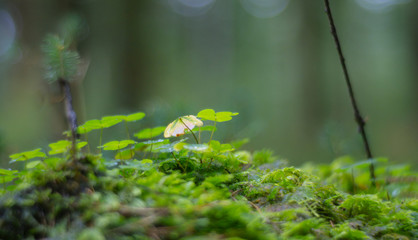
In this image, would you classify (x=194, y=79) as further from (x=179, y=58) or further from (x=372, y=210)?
(x=372, y=210)

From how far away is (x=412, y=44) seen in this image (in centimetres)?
579

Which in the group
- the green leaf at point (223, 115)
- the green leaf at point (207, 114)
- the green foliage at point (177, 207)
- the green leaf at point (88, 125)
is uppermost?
the green leaf at point (88, 125)

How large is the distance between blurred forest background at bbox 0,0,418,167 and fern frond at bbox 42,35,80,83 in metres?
0.26

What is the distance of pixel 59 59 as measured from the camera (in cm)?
94

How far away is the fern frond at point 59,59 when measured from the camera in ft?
3.06

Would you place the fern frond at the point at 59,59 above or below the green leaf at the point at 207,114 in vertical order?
above

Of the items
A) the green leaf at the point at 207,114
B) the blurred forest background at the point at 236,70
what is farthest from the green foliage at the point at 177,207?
the blurred forest background at the point at 236,70

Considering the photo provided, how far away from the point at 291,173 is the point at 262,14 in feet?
56.6

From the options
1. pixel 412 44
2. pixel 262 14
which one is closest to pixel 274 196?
pixel 412 44

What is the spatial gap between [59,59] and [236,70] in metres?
17.0

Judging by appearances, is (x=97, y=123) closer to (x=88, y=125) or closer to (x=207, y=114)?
(x=88, y=125)

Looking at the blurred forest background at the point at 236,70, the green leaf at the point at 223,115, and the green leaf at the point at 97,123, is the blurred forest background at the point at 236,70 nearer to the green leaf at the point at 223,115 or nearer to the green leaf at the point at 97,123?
the green leaf at the point at 97,123

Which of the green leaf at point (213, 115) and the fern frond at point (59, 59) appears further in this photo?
the green leaf at point (213, 115)

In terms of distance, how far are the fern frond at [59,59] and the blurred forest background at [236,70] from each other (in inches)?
10.1
